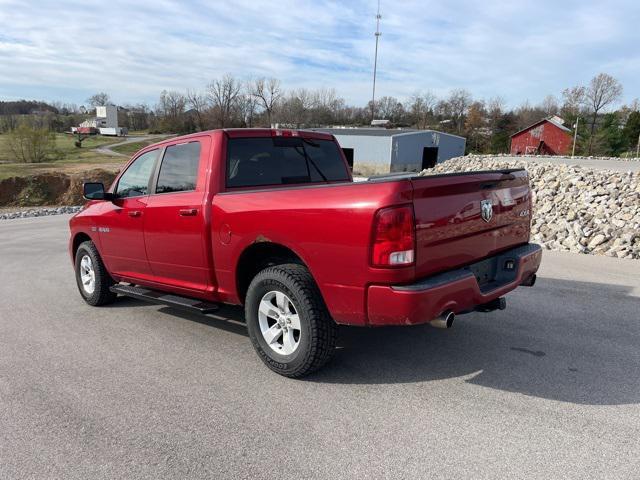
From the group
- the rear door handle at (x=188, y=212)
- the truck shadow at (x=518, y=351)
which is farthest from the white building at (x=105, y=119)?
the truck shadow at (x=518, y=351)

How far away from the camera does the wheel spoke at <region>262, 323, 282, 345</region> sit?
4.02 m

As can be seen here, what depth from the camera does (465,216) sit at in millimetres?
3680

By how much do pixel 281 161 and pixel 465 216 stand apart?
2.02 meters

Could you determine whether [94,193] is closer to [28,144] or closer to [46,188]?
[46,188]

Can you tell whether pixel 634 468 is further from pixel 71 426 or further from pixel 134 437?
pixel 71 426

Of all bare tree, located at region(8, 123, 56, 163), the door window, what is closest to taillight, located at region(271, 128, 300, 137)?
the door window

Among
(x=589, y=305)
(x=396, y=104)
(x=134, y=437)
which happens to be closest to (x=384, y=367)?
(x=134, y=437)

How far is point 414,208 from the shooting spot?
128 inches

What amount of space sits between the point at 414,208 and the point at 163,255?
280 cm

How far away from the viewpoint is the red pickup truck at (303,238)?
329 centimetres

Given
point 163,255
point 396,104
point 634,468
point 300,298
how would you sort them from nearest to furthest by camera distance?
point 634,468, point 300,298, point 163,255, point 396,104

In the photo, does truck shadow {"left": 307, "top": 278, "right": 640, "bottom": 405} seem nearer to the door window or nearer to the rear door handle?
the rear door handle

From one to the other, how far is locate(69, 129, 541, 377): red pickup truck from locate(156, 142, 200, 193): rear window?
0.02m

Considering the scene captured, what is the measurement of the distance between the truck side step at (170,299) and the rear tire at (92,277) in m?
0.37
